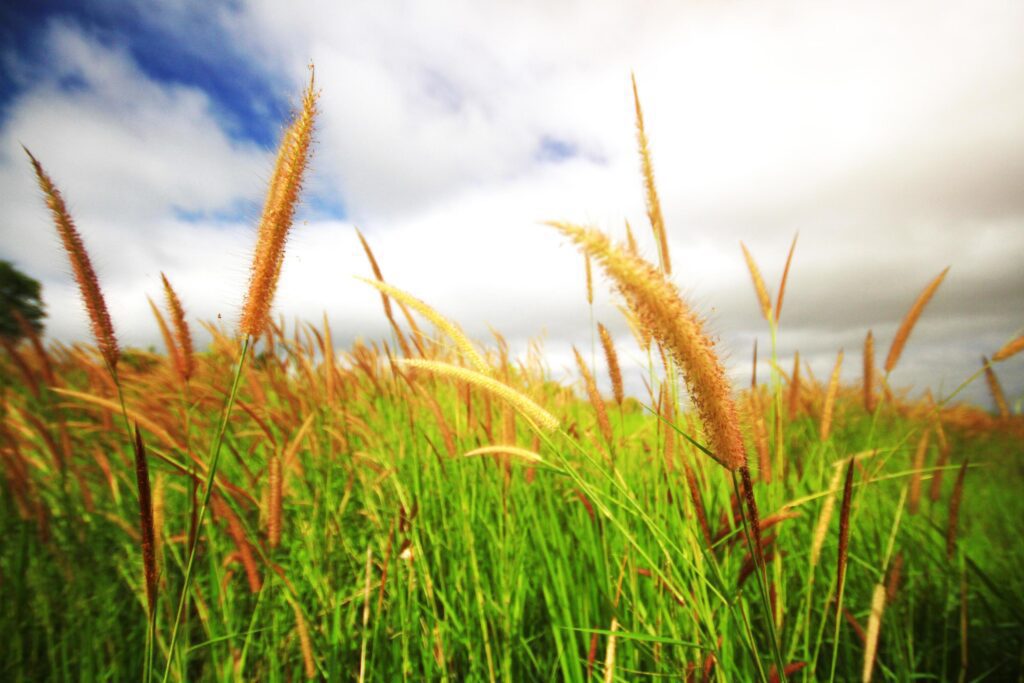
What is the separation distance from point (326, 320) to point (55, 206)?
6.06 ft

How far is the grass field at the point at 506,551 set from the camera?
106cm

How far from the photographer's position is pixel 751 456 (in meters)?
0.89

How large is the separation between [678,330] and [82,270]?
1346 millimetres

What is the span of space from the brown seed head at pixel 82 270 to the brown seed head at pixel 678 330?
3.77 feet

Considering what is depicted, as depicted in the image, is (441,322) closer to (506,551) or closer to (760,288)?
(506,551)

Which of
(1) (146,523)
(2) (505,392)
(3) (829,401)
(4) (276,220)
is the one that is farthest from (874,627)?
(4) (276,220)

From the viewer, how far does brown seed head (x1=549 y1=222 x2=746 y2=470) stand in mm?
753

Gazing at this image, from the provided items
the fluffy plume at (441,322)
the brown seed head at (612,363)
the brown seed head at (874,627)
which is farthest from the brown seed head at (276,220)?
the brown seed head at (874,627)

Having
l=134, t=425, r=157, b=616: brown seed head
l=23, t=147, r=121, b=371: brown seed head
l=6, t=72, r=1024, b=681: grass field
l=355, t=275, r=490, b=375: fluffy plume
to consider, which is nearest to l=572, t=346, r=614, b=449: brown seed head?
l=6, t=72, r=1024, b=681: grass field

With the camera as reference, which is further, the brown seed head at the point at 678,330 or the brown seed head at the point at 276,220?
the brown seed head at the point at 276,220

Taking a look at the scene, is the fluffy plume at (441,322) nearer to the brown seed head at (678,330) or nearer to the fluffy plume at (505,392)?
the fluffy plume at (505,392)

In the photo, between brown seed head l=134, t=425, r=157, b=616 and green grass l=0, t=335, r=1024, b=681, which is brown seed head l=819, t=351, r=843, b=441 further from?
brown seed head l=134, t=425, r=157, b=616

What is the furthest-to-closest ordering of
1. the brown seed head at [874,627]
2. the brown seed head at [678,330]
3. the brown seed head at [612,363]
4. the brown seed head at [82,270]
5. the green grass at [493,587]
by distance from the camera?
the brown seed head at [612,363] → the green grass at [493,587] → the brown seed head at [82,270] → the brown seed head at [874,627] → the brown seed head at [678,330]

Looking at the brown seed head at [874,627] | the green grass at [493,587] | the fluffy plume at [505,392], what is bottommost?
the green grass at [493,587]
